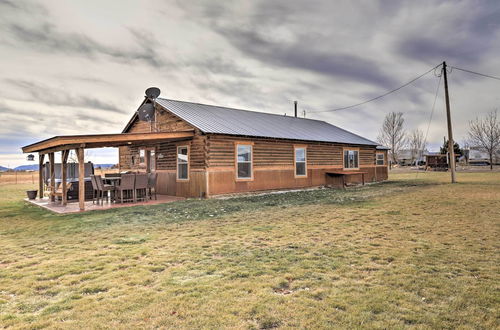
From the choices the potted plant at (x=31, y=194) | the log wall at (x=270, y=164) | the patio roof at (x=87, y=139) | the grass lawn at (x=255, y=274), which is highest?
the patio roof at (x=87, y=139)

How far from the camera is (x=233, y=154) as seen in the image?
46.2ft

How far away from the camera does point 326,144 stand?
63.1 feet

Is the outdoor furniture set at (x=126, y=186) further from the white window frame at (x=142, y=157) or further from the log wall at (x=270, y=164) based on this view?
the white window frame at (x=142, y=157)

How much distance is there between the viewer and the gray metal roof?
14367mm

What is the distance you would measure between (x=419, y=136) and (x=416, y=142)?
1450 mm

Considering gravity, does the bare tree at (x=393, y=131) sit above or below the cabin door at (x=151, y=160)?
above

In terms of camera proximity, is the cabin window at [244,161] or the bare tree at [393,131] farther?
the bare tree at [393,131]

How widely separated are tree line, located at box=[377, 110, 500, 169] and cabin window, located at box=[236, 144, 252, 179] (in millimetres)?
33068

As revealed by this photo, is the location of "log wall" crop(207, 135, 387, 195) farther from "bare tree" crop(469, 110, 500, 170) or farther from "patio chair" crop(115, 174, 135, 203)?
"bare tree" crop(469, 110, 500, 170)

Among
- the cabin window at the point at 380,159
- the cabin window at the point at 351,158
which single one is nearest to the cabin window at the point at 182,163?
the cabin window at the point at 351,158

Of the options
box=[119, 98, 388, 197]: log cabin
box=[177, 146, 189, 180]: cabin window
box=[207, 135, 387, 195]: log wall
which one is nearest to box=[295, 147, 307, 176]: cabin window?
box=[119, 98, 388, 197]: log cabin

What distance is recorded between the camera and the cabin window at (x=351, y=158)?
68.8 ft

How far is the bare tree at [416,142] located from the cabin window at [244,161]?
62423 millimetres

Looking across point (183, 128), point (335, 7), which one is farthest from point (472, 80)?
point (183, 128)
